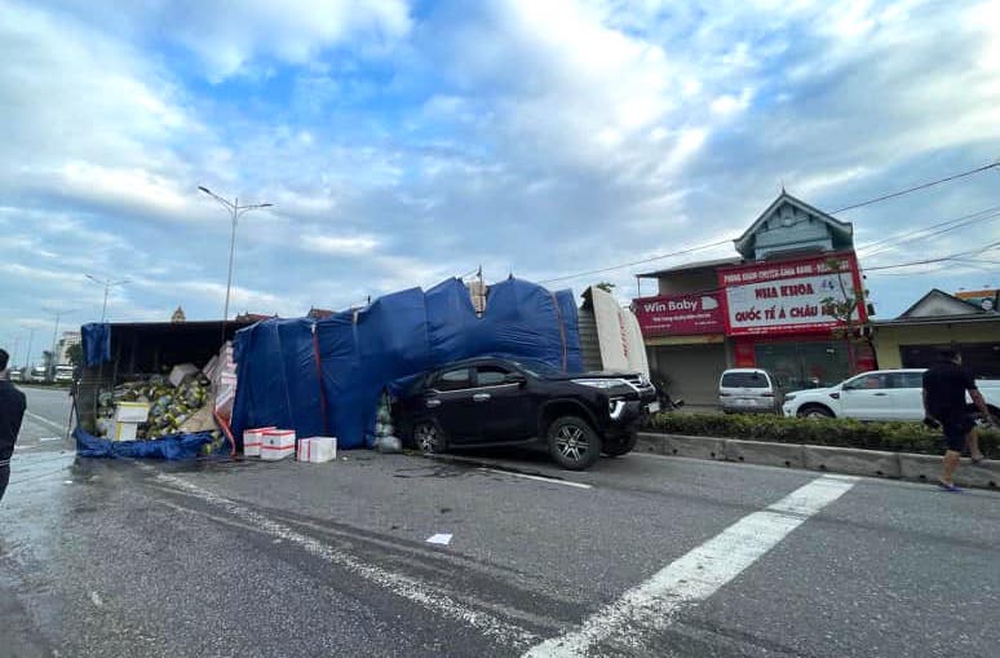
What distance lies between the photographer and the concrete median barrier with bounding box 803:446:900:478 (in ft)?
23.0

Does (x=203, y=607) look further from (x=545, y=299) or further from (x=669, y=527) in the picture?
(x=545, y=299)

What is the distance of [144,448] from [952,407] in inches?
513

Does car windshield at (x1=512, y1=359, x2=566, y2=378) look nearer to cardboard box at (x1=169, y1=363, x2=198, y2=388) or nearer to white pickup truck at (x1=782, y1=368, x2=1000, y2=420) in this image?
white pickup truck at (x1=782, y1=368, x2=1000, y2=420)

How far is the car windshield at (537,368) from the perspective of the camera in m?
7.91

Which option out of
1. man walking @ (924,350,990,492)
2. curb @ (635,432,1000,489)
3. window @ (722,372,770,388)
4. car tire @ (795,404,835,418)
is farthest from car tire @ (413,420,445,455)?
window @ (722,372,770,388)

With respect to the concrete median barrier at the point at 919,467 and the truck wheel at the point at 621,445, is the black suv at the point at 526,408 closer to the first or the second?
A: the truck wheel at the point at 621,445

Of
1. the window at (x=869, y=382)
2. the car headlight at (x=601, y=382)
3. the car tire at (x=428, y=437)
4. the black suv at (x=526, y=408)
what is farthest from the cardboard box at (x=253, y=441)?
the window at (x=869, y=382)

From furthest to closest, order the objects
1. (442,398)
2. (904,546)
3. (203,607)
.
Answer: (442,398)
(904,546)
(203,607)

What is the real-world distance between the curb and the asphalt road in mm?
550

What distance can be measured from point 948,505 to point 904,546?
6.56 ft

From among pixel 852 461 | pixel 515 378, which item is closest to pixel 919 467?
Result: pixel 852 461

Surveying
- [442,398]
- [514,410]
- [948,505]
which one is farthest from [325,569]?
[948,505]

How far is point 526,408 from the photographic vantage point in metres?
7.71

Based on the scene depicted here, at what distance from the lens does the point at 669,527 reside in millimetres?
4668
